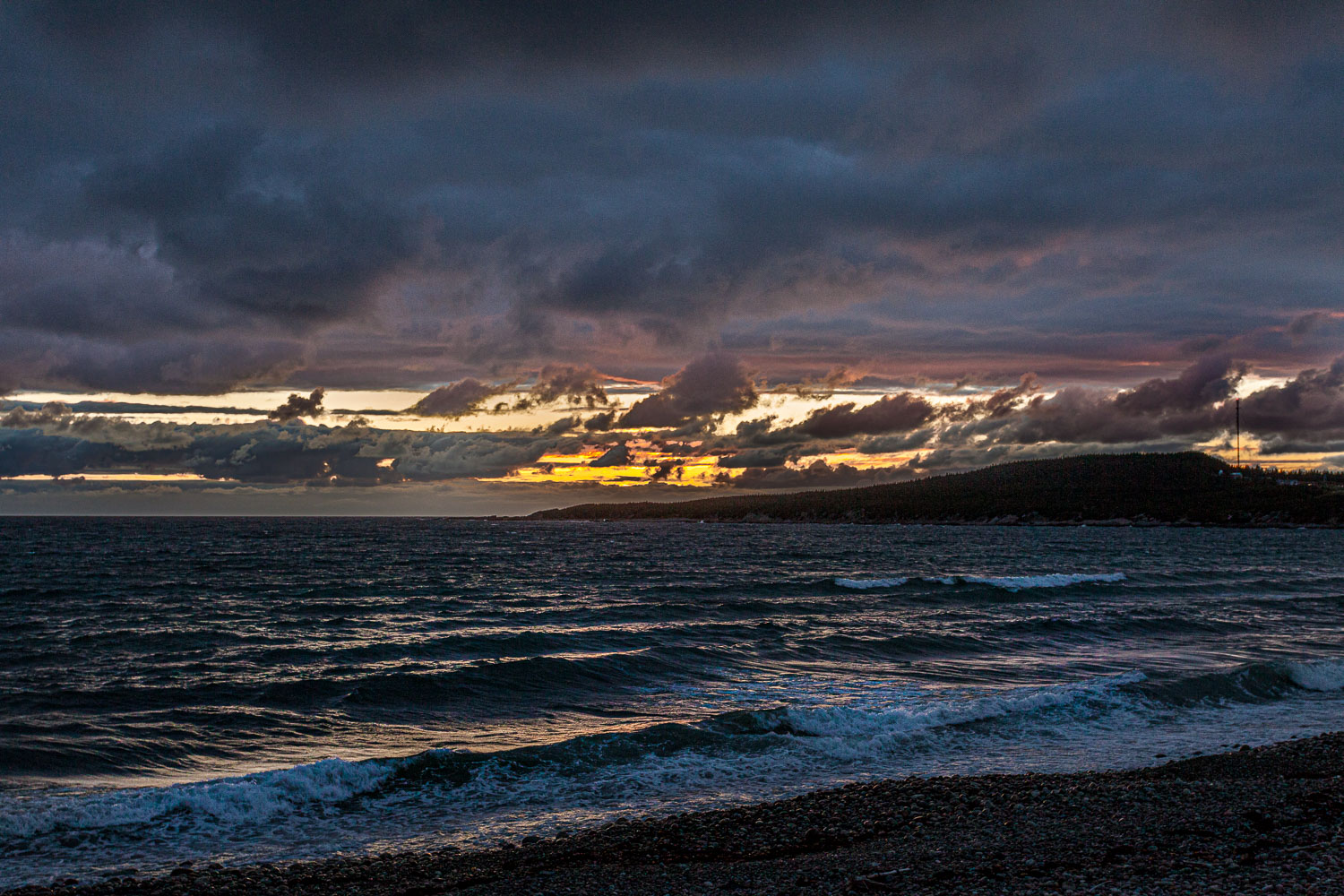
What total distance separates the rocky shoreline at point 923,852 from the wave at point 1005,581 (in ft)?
135

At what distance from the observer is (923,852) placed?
10.7 meters

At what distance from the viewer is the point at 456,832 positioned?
42.5 ft

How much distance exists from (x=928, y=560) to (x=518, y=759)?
7557 cm

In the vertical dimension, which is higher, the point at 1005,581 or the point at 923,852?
the point at 923,852

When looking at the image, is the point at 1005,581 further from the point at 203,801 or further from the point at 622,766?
the point at 203,801

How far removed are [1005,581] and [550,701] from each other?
43.4 m

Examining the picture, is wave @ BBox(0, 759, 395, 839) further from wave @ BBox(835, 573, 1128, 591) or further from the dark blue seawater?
wave @ BBox(835, 573, 1128, 591)

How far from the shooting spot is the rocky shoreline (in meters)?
9.39

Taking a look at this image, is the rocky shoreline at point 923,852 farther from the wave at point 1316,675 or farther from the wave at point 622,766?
the wave at point 1316,675

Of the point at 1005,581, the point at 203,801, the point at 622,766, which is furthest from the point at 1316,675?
the point at 1005,581

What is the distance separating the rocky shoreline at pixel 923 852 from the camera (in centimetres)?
939

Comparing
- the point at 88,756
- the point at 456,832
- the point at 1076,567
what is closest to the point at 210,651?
the point at 88,756

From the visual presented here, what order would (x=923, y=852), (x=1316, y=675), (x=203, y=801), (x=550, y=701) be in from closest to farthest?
(x=923, y=852), (x=203, y=801), (x=550, y=701), (x=1316, y=675)

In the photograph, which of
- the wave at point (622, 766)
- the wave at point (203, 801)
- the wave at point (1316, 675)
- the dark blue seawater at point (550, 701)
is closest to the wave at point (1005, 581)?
the dark blue seawater at point (550, 701)
